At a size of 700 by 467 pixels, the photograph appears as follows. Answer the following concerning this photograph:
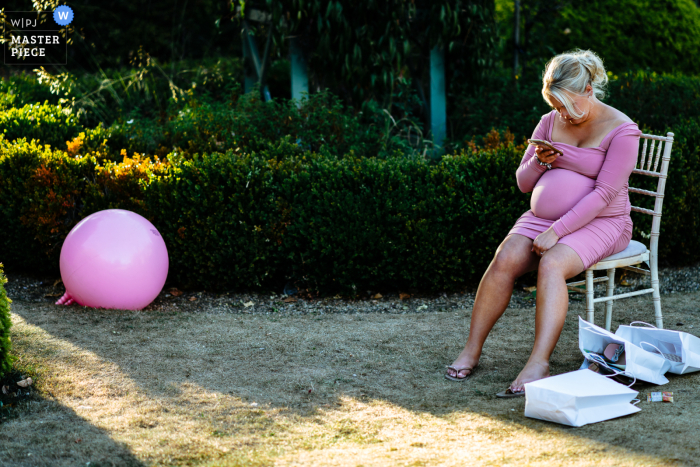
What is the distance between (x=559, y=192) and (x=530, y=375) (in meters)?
0.92

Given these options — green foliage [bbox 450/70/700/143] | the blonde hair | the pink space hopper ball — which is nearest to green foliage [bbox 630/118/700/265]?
green foliage [bbox 450/70/700/143]

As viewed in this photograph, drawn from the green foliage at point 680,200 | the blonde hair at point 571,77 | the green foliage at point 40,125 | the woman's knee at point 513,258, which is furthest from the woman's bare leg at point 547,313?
the green foliage at point 40,125

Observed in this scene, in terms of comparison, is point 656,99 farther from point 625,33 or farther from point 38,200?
point 38,200

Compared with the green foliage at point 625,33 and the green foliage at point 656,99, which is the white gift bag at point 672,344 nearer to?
the green foliage at point 656,99

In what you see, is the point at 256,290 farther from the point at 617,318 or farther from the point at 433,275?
the point at 617,318

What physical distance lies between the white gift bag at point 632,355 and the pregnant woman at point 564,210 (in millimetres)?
150

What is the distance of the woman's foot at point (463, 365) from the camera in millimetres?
3326

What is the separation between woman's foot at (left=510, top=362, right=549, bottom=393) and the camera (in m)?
3.03

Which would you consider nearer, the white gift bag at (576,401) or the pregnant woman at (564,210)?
the white gift bag at (576,401)

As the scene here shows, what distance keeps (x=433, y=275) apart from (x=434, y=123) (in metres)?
3.44

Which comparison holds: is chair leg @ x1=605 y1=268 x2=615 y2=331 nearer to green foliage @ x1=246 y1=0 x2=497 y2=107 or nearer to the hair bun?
the hair bun

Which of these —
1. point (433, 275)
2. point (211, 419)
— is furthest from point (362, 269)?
point (211, 419)

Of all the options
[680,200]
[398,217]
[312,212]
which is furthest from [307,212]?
[680,200]

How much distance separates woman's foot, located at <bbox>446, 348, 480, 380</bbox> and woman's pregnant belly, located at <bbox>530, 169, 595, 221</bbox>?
0.79 metres
